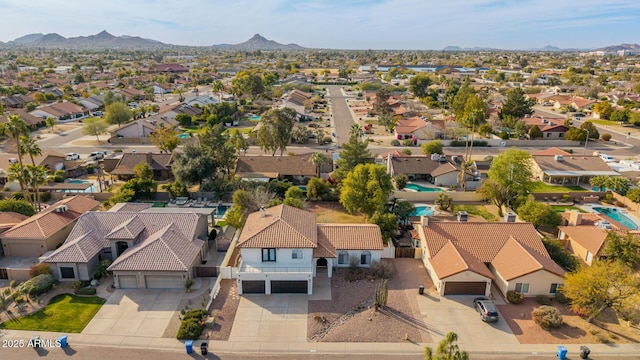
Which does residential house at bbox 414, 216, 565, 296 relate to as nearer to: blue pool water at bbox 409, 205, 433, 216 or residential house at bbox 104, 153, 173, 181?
blue pool water at bbox 409, 205, 433, 216

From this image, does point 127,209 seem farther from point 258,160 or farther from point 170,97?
point 170,97

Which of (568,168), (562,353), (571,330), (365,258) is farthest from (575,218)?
(365,258)

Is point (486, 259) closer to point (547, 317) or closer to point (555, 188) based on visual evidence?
point (547, 317)

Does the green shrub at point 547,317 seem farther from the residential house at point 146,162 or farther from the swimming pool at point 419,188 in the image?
the residential house at point 146,162

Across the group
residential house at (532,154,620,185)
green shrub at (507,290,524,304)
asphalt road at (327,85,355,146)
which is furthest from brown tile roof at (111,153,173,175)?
residential house at (532,154,620,185)

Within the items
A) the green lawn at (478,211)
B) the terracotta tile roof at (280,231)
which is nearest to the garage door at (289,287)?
the terracotta tile roof at (280,231)
